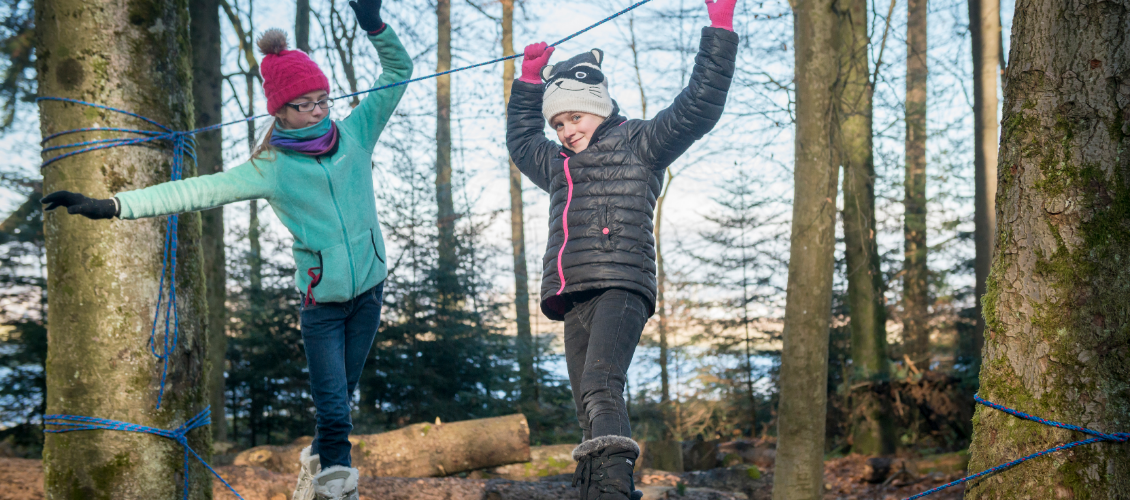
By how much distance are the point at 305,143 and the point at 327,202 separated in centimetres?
26

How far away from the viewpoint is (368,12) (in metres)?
3.17

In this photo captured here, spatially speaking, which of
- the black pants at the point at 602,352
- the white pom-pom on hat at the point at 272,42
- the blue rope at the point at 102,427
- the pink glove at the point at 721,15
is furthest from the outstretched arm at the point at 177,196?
the pink glove at the point at 721,15

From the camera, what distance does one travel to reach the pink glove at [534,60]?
11.1ft

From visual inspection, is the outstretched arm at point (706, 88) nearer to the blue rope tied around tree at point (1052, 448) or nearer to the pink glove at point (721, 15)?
the pink glove at point (721, 15)

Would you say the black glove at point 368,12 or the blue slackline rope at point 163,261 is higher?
the black glove at point 368,12

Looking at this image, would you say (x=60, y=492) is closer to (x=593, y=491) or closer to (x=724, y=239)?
(x=593, y=491)

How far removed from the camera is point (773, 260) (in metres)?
11.7

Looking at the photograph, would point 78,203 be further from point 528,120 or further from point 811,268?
point 811,268

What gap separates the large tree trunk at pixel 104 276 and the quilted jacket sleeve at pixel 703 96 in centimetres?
231

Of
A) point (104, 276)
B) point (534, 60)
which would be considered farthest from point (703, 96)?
point (104, 276)

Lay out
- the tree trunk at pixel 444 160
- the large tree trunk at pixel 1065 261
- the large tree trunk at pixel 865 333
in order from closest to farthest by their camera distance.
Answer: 1. the large tree trunk at pixel 1065 261
2. the large tree trunk at pixel 865 333
3. the tree trunk at pixel 444 160

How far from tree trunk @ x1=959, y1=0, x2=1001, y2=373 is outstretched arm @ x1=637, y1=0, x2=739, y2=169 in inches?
263

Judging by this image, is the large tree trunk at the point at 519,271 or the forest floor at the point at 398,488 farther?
the large tree trunk at the point at 519,271

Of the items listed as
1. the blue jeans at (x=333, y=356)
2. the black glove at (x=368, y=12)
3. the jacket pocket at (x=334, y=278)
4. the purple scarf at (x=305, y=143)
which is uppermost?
the black glove at (x=368, y=12)
